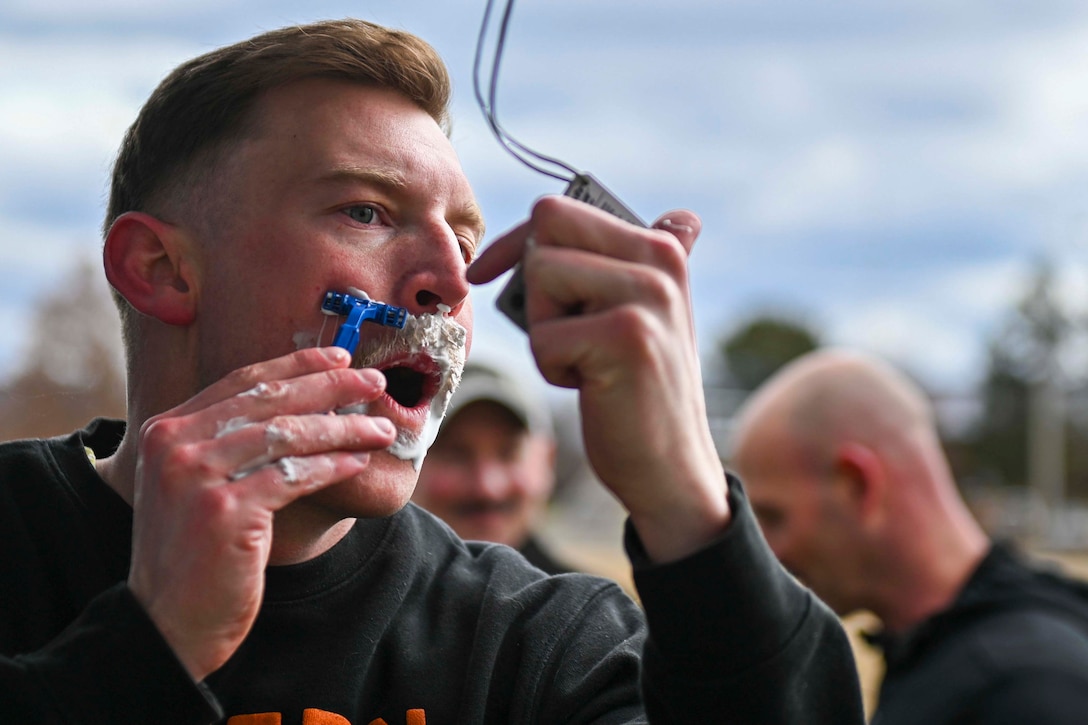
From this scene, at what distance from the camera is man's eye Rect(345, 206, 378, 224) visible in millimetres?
2252

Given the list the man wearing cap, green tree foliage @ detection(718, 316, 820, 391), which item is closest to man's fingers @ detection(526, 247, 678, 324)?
the man wearing cap

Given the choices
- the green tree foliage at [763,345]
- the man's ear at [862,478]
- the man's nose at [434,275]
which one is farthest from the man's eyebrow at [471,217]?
the green tree foliage at [763,345]

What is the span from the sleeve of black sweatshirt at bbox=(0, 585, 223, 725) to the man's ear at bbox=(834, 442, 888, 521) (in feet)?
13.1

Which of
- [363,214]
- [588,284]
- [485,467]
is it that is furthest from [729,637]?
[485,467]

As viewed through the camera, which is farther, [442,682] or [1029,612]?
[1029,612]

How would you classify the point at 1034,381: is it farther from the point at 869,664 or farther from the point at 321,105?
the point at 321,105

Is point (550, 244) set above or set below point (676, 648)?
above

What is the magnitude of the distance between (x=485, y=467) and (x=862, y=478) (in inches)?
75.2

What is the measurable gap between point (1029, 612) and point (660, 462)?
2.58 m

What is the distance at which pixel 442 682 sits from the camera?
87.6 inches

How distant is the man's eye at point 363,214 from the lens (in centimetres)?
225

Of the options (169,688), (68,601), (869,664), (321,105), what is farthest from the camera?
(869,664)

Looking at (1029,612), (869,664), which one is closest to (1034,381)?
(869,664)

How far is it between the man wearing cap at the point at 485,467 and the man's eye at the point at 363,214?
141 inches
